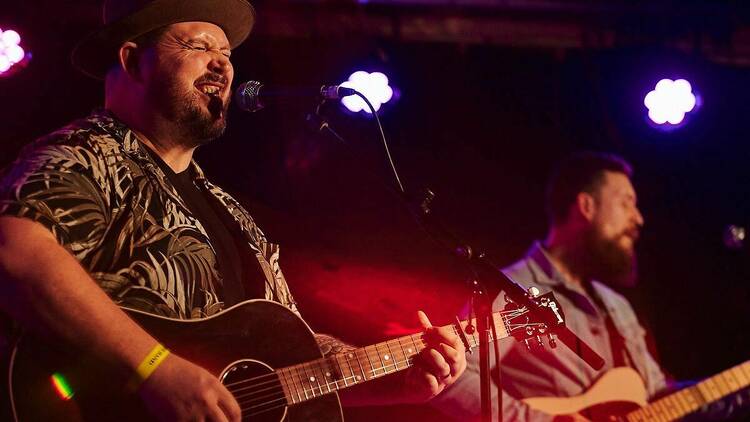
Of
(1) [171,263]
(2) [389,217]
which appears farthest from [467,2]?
(1) [171,263]

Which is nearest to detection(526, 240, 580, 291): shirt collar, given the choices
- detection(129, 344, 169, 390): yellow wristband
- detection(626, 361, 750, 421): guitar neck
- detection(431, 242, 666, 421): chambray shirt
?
detection(431, 242, 666, 421): chambray shirt

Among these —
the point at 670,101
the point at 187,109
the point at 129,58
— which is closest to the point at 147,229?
the point at 187,109

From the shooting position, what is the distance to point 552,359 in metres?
5.05

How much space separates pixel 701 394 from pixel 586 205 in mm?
1677

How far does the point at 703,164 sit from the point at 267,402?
5.33 meters

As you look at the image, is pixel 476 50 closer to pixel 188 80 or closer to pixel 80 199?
pixel 188 80

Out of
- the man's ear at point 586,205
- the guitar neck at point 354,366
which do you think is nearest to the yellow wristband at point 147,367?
the guitar neck at point 354,366

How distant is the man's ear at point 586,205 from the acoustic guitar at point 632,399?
55.1 inches

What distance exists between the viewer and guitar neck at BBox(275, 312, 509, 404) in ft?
9.12

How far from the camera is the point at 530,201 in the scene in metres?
6.43

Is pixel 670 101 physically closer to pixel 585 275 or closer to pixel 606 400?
pixel 585 275

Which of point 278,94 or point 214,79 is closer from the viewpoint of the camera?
point 278,94

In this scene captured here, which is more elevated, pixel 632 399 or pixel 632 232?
pixel 632 232

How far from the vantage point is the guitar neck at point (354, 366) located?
278 centimetres
